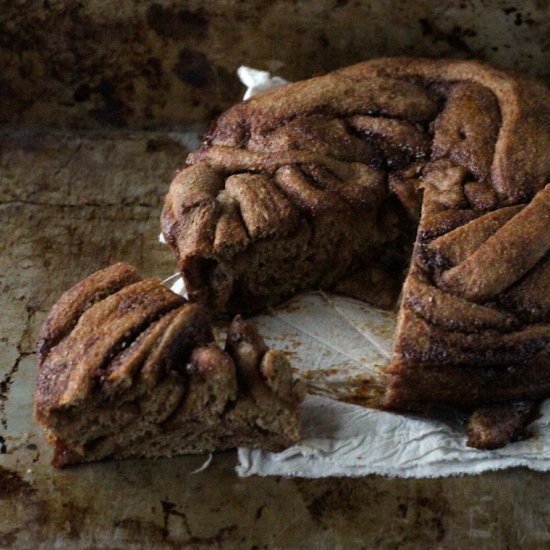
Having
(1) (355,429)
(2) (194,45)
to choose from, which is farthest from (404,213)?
(2) (194,45)

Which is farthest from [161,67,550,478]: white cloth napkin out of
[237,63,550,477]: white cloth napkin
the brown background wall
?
the brown background wall

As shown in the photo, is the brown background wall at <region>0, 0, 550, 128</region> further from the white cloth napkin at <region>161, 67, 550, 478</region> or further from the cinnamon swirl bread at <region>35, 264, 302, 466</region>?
the cinnamon swirl bread at <region>35, 264, 302, 466</region>

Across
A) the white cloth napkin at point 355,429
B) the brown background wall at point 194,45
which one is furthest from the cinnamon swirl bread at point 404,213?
the brown background wall at point 194,45

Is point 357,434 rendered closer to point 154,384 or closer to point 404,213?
point 154,384

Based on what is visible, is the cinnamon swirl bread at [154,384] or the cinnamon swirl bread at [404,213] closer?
the cinnamon swirl bread at [154,384]

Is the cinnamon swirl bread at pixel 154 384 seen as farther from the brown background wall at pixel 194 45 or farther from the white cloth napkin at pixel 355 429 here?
the brown background wall at pixel 194 45

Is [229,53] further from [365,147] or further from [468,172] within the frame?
[468,172]

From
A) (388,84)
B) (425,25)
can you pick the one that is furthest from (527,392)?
(425,25)

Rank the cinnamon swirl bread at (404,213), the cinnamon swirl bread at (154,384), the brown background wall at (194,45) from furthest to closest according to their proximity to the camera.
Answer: the brown background wall at (194,45) → the cinnamon swirl bread at (404,213) → the cinnamon swirl bread at (154,384)
